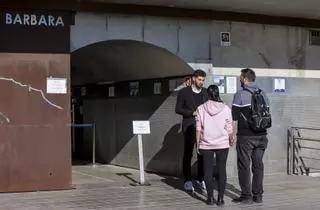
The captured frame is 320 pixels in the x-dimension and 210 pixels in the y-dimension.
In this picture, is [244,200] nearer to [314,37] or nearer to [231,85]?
[231,85]

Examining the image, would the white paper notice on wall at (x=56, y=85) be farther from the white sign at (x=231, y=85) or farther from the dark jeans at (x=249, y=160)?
the white sign at (x=231, y=85)

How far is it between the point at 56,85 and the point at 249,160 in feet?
10.9

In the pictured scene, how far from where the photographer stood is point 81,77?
15.7 meters

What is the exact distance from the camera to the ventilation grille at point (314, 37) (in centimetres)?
1259

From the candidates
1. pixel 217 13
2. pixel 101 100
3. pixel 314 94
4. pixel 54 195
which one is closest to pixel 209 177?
pixel 54 195

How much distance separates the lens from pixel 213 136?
8430 millimetres

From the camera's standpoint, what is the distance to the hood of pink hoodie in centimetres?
847

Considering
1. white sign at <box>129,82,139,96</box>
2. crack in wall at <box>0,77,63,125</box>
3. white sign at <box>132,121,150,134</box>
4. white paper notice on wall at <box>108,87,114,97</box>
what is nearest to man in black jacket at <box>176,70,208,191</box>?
white sign at <box>132,121,150,134</box>

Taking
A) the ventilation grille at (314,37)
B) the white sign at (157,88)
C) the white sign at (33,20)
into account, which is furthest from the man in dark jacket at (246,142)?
the ventilation grille at (314,37)

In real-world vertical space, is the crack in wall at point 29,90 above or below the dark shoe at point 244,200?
above

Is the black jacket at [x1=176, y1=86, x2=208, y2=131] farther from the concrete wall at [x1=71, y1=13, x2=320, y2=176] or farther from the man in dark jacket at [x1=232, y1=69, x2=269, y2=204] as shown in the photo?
the man in dark jacket at [x1=232, y1=69, x2=269, y2=204]

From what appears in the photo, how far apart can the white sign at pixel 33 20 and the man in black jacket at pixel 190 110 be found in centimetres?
233

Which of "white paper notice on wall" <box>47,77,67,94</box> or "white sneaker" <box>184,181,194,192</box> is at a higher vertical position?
"white paper notice on wall" <box>47,77,67,94</box>

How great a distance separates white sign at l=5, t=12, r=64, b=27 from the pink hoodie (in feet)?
9.45
